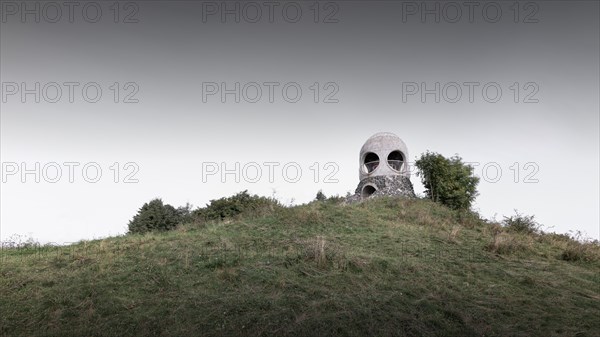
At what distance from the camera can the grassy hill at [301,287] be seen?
263 inches

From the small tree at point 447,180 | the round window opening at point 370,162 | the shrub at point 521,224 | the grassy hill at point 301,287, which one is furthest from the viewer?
the round window opening at point 370,162

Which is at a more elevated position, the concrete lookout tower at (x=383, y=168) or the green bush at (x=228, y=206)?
the concrete lookout tower at (x=383, y=168)

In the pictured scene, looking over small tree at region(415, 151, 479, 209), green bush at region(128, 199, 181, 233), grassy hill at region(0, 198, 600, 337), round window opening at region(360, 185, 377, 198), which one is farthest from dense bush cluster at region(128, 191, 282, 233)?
grassy hill at region(0, 198, 600, 337)

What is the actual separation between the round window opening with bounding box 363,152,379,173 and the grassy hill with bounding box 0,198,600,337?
16.8m

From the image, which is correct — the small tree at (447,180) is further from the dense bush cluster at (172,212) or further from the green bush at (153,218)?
the green bush at (153,218)

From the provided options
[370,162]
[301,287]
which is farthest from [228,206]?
[301,287]

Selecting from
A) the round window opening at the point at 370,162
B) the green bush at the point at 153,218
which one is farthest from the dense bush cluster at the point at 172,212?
the round window opening at the point at 370,162

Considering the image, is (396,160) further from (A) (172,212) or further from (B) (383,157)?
(A) (172,212)

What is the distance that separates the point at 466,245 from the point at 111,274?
1107cm

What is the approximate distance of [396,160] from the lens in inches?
1155

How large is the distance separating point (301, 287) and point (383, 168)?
2156 centimetres

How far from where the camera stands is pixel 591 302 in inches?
312

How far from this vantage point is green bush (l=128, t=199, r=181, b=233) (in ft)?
98.5

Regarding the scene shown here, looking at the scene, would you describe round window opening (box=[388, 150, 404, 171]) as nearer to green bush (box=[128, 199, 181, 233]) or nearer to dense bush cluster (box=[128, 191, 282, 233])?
dense bush cluster (box=[128, 191, 282, 233])
